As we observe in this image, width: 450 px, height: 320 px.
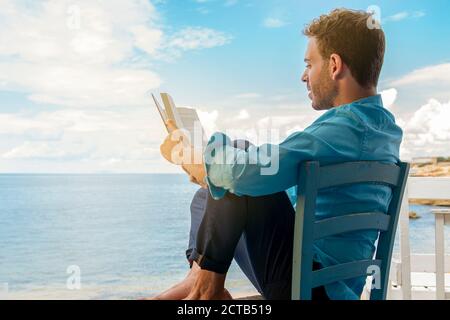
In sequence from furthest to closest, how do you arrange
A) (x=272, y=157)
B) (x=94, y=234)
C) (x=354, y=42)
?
(x=94, y=234) → (x=354, y=42) → (x=272, y=157)

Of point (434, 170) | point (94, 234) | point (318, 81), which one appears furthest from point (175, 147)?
point (94, 234)

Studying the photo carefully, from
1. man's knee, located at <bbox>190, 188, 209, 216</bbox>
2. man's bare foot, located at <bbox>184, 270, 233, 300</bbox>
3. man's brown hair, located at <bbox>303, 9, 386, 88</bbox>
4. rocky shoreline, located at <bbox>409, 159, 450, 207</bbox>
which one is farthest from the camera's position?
rocky shoreline, located at <bbox>409, 159, 450, 207</bbox>

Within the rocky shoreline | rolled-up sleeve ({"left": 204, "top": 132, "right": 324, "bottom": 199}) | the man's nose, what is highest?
the rocky shoreline

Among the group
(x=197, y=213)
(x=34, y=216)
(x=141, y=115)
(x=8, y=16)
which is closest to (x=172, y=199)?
(x=141, y=115)

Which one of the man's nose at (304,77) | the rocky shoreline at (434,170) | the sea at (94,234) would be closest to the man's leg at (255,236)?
the man's nose at (304,77)

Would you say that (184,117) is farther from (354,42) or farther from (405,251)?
(405,251)

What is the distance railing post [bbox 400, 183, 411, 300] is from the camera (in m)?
1.88

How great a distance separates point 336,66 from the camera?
109cm

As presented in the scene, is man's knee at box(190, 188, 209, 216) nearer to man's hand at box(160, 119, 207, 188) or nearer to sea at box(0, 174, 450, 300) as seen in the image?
man's hand at box(160, 119, 207, 188)

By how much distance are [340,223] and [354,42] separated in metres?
0.40

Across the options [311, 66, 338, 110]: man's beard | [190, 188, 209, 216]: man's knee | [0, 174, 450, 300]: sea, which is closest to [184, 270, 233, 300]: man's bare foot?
[190, 188, 209, 216]: man's knee

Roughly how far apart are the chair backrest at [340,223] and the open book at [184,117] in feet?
0.96

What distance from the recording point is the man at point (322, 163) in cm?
90
